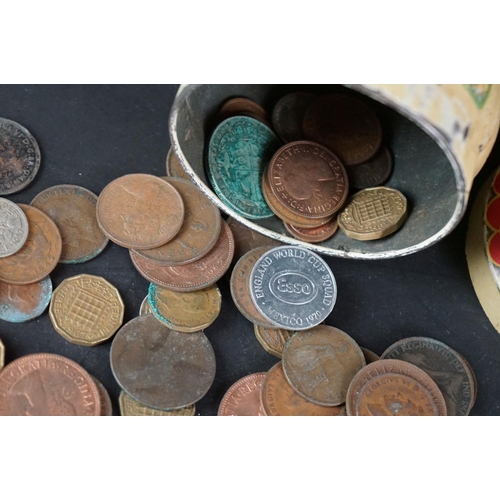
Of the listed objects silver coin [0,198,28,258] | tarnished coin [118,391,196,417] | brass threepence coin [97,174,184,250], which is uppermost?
brass threepence coin [97,174,184,250]

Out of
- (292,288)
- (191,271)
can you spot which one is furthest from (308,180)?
(191,271)

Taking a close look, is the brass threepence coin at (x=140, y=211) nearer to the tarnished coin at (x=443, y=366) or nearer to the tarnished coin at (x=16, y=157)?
the tarnished coin at (x=16, y=157)

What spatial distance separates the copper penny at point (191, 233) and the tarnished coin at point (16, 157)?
0.43 m

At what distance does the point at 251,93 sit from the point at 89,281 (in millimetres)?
756

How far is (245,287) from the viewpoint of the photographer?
1.75 meters

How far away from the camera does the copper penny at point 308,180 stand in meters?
1.72

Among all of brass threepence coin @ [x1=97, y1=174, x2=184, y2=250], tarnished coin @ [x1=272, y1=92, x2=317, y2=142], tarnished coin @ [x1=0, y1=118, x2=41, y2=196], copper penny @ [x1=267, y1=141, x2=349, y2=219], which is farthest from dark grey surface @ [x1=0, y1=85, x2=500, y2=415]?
tarnished coin @ [x1=272, y1=92, x2=317, y2=142]

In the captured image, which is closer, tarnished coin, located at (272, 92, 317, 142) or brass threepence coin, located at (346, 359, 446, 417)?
brass threepence coin, located at (346, 359, 446, 417)

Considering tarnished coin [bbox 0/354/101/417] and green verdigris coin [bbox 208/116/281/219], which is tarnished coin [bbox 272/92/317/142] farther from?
tarnished coin [bbox 0/354/101/417]

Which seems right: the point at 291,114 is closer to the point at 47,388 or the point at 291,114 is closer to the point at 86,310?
the point at 86,310

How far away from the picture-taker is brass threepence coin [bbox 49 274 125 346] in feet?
5.55

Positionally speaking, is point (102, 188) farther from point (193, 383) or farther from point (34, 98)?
point (193, 383)

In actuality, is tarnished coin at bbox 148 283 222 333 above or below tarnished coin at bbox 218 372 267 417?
above

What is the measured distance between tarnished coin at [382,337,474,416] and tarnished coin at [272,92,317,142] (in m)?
0.72
